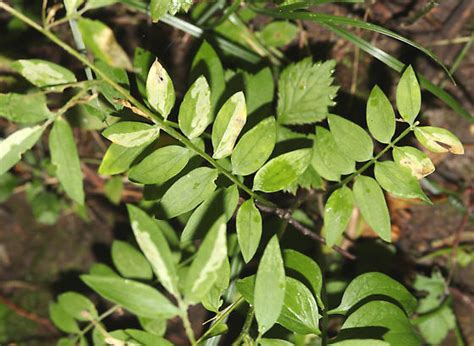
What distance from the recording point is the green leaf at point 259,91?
1.50 meters

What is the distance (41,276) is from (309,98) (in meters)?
1.39

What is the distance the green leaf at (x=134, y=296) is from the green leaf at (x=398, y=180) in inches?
23.9

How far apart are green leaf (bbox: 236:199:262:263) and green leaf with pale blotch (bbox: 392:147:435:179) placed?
35 centimetres

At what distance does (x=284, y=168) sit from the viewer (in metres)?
1.17

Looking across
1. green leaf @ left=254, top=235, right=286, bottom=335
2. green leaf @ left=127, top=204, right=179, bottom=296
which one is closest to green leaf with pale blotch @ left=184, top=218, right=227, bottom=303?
green leaf @ left=127, top=204, right=179, bottom=296

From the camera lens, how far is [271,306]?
95cm

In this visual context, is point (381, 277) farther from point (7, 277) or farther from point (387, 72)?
point (7, 277)

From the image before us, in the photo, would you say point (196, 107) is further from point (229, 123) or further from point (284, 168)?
point (284, 168)

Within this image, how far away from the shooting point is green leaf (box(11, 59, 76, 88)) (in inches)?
39.7

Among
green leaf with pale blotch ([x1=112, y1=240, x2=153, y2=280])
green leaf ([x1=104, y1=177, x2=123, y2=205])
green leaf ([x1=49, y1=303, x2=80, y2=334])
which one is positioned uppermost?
green leaf with pale blotch ([x1=112, y1=240, x2=153, y2=280])

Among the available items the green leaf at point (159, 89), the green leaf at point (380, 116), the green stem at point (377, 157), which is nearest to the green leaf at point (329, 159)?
the green stem at point (377, 157)

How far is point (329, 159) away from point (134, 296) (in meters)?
0.67

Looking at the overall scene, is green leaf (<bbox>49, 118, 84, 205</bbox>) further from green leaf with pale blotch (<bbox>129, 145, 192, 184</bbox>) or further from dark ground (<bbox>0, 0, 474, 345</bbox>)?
dark ground (<bbox>0, 0, 474, 345</bbox>)

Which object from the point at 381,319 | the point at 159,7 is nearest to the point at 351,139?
the point at 381,319
